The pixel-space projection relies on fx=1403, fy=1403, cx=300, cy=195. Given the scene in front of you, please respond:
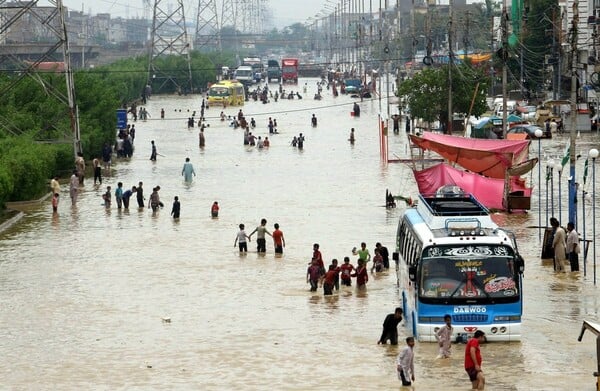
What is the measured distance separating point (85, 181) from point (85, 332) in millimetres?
26148

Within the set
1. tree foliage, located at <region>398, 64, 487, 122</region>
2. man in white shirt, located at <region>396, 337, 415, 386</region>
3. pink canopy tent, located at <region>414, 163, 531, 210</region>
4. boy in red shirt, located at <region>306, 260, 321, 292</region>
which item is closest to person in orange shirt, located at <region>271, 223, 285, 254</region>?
boy in red shirt, located at <region>306, 260, 321, 292</region>

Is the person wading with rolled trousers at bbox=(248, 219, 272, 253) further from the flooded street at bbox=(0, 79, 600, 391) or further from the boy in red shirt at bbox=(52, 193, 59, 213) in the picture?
the boy in red shirt at bbox=(52, 193, 59, 213)

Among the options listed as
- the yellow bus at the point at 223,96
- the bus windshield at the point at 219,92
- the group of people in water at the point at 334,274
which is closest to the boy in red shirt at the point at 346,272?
the group of people in water at the point at 334,274

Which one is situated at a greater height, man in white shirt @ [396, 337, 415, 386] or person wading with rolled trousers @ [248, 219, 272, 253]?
man in white shirt @ [396, 337, 415, 386]

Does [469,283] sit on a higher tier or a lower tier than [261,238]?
higher

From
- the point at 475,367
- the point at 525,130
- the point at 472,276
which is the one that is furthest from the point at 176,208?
the point at 525,130

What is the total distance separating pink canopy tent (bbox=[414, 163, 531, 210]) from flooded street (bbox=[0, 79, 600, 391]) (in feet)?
3.31

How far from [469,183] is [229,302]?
41.4 ft

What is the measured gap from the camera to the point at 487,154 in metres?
37.6

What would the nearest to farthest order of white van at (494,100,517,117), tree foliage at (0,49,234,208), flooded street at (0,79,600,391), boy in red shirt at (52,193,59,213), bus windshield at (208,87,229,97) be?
flooded street at (0,79,600,391) → boy in red shirt at (52,193,59,213) → tree foliage at (0,49,234,208) → white van at (494,100,517,117) → bus windshield at (208,87,229,97)

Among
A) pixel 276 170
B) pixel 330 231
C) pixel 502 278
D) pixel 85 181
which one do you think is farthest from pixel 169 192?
pixel 502 278

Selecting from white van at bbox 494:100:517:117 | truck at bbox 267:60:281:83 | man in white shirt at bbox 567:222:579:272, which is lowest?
truck at bbox 267:60:281:83

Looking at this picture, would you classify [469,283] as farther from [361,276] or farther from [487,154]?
[487,154]

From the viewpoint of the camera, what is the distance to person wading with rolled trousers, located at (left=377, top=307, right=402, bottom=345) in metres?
21.1
